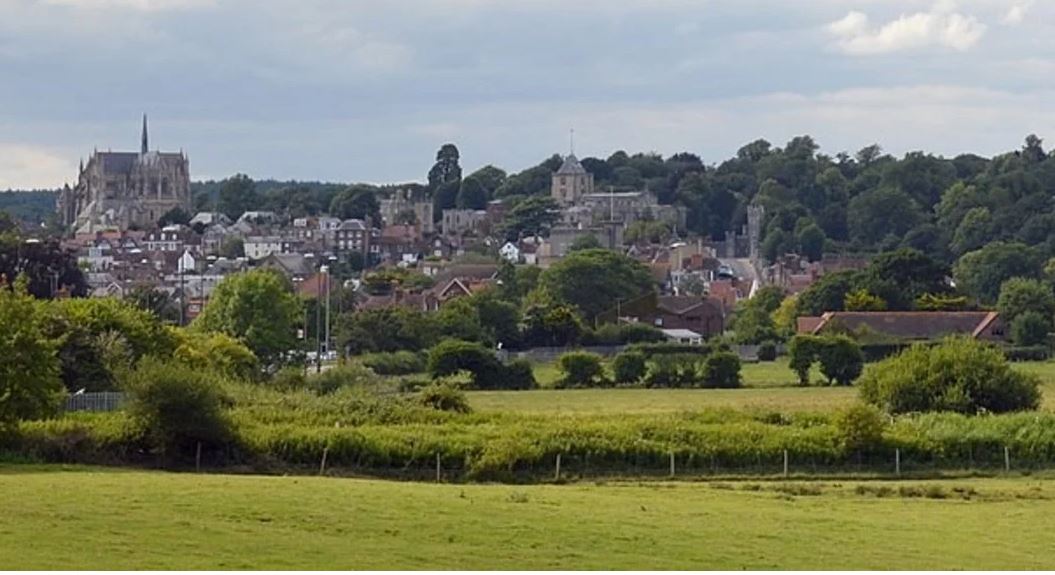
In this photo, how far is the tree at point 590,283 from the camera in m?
119

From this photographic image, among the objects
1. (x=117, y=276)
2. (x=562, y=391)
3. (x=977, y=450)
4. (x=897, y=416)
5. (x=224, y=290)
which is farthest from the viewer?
(x=117, y=276)

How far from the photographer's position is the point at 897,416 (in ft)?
172

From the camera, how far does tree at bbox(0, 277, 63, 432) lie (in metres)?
43.4

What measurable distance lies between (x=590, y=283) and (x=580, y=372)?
133 ft

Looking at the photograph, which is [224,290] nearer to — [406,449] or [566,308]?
[566,308]

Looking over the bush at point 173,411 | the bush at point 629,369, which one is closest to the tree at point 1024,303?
the bush at point 629,369

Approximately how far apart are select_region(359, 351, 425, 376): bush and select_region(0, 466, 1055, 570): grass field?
47436 millimetres

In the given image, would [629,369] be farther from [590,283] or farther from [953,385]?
[590,283]

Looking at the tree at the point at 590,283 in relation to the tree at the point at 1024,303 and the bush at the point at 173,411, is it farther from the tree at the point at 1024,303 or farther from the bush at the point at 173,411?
the bush at the point at 173,411

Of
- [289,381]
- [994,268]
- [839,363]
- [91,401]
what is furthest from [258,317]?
[994,268]

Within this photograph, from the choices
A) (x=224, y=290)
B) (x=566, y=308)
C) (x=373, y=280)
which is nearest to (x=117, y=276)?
(x=373, y=280)

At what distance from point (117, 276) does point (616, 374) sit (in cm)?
9732

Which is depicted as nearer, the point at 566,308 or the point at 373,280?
the point at 566,308

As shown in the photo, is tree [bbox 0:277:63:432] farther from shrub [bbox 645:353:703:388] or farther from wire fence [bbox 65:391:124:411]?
shrub [bbox 645:353:703:388]
